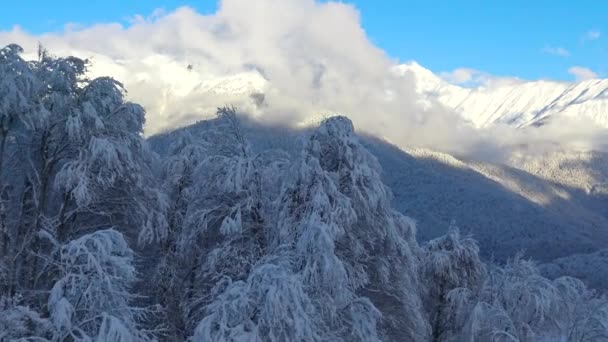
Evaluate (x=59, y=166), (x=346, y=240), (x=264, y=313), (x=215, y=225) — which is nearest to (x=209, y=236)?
(x=215, y=225)

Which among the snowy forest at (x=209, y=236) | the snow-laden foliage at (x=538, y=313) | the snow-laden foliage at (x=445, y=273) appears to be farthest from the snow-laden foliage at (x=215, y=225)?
the snow-laden foliage at (x=445, y=273)

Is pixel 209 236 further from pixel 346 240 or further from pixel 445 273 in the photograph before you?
pixel 445 273

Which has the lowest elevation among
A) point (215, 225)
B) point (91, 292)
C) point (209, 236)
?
point (91, 292)

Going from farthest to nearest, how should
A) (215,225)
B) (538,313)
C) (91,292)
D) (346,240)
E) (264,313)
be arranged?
(538,313) → (215,225) → (346,240) → (264,313) → (91,292)

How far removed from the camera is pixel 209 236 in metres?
13.1

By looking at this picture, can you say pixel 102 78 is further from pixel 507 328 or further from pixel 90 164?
pixel 507 328

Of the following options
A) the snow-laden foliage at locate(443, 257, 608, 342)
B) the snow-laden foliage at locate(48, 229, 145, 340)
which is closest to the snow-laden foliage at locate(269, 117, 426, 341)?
the snow-laden foliage at locate(443, 257, 608, 342)

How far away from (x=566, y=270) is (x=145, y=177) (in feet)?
389

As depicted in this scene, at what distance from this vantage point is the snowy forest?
362 inches

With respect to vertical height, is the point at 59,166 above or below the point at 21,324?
above

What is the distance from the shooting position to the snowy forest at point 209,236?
362 inches

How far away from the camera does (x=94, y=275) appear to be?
8.91m

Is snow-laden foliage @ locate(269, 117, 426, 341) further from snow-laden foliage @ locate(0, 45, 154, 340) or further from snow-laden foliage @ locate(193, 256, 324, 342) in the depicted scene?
snow-laden foliage @ locate(0, 45, 154, 340)

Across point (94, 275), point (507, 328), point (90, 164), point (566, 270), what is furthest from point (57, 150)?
point (566, 270)
